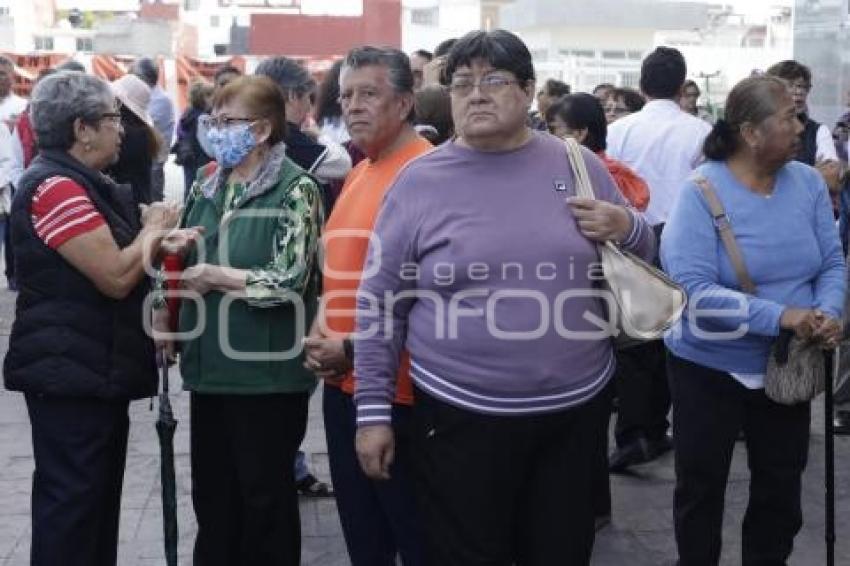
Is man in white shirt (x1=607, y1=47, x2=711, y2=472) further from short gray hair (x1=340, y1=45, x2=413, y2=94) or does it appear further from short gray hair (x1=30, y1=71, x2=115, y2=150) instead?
short gray hair (x1=30, y1=71, x2=115, y2=150)

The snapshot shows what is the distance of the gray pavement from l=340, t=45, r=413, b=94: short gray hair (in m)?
2.07

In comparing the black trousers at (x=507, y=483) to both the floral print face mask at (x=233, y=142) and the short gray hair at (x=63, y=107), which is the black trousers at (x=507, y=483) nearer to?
the floral print face mask at (x=233, y=142)

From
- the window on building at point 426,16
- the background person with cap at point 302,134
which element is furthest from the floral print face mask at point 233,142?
the window on building at point 426,16

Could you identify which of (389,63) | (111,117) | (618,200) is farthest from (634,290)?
(111,117)

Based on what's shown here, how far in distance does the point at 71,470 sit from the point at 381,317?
134cm

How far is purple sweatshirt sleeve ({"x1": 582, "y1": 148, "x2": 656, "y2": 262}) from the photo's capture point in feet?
11.4

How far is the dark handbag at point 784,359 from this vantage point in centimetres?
408

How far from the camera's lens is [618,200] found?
3572 millimetres

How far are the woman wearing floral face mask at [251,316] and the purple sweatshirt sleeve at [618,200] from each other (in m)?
1.03

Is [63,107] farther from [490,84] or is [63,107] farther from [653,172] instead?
[653,172]

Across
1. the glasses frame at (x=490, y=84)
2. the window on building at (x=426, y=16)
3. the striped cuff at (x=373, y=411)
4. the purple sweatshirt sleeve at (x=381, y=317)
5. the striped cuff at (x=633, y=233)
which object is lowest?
the striped cuff at (x=373, y=411)

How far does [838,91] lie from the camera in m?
9.62

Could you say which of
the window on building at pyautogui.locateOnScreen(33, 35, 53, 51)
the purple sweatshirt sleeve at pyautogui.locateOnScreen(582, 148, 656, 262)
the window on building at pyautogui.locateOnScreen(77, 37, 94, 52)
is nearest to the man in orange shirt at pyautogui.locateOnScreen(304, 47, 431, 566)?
the purple sweatshirt sleeve at pyautogui.locateOnScreen(582, 148, 656, 262)

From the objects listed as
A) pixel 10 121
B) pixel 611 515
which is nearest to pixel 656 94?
pixel 611 515
